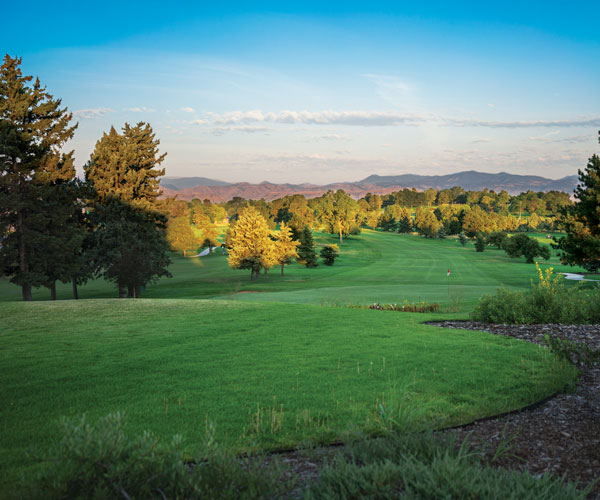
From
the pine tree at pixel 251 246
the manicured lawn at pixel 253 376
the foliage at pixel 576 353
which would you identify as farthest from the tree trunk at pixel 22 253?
the foliage at pixel 576 353

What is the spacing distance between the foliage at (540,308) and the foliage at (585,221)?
15209 mm

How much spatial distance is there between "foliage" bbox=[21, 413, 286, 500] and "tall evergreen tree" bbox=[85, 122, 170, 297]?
27.2 m

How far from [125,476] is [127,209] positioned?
31.1 metres

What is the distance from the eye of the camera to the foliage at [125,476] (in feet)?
11.3

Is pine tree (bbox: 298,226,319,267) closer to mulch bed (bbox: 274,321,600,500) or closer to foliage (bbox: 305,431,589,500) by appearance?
mulch bed (bbox: 274,321,600,500)

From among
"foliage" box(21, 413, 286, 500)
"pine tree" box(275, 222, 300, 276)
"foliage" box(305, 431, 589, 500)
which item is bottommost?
"pine tree" box(275, 222, 300, 276)

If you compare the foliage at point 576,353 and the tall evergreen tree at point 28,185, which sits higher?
the tall evergreen tree at point 28,185

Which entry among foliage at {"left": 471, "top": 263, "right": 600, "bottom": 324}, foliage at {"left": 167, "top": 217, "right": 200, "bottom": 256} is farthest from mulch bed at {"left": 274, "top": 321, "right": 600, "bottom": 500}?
foliage at {"left": 167, "top": 217, "right": 200, "bottom": 256}

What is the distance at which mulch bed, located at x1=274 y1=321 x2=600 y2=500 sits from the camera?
4.48 metres

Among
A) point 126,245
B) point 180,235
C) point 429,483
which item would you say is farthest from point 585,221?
point 180,235

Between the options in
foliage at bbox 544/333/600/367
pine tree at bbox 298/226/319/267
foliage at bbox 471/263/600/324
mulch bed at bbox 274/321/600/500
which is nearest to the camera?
mulch bed at bbox 274/321/600/500

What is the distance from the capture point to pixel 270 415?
582 cm

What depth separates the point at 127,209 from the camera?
105ft

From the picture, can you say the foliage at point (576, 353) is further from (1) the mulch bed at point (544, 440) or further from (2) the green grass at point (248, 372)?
(1) the mulch bed at point (544, 440)
